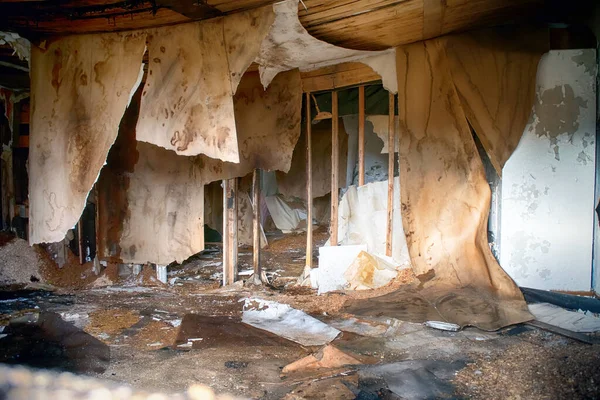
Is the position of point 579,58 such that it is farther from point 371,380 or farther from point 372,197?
point 371,380

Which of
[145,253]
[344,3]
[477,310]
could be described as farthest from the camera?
[145,253]

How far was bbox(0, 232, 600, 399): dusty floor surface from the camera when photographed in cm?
256

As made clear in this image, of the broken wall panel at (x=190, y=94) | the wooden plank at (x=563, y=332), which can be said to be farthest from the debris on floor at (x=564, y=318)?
the broken wall panel at (x=190, y=94)

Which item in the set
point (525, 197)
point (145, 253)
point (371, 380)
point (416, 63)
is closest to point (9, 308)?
point (145, 253)

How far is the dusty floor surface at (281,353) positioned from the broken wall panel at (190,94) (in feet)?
4.86

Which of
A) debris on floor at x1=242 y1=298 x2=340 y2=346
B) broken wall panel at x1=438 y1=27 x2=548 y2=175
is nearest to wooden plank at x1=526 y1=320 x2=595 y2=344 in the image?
broken wall panel at x1=438 y1=27 x2=548 y2=175

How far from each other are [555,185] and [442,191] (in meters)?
1.03

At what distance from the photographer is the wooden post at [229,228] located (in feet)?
18.3

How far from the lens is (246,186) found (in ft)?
29.6

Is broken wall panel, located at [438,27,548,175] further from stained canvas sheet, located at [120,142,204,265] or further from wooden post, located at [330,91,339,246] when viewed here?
stained canvas sheet, located at [120,142,204,265]

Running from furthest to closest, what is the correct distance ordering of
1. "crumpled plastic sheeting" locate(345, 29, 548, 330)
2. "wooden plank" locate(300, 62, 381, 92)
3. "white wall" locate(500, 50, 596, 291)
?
"wooden plank" locate(300, 62, 381, 92)
"white wall" locate(500, 50, 596, 291)
"crumpled plastic sheeting" locate(345, 29, 548, 330)

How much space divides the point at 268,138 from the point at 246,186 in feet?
12.4

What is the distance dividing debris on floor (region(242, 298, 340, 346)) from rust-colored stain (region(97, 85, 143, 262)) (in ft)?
7.47

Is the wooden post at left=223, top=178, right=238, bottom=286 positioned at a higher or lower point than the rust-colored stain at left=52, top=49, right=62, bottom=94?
lower
